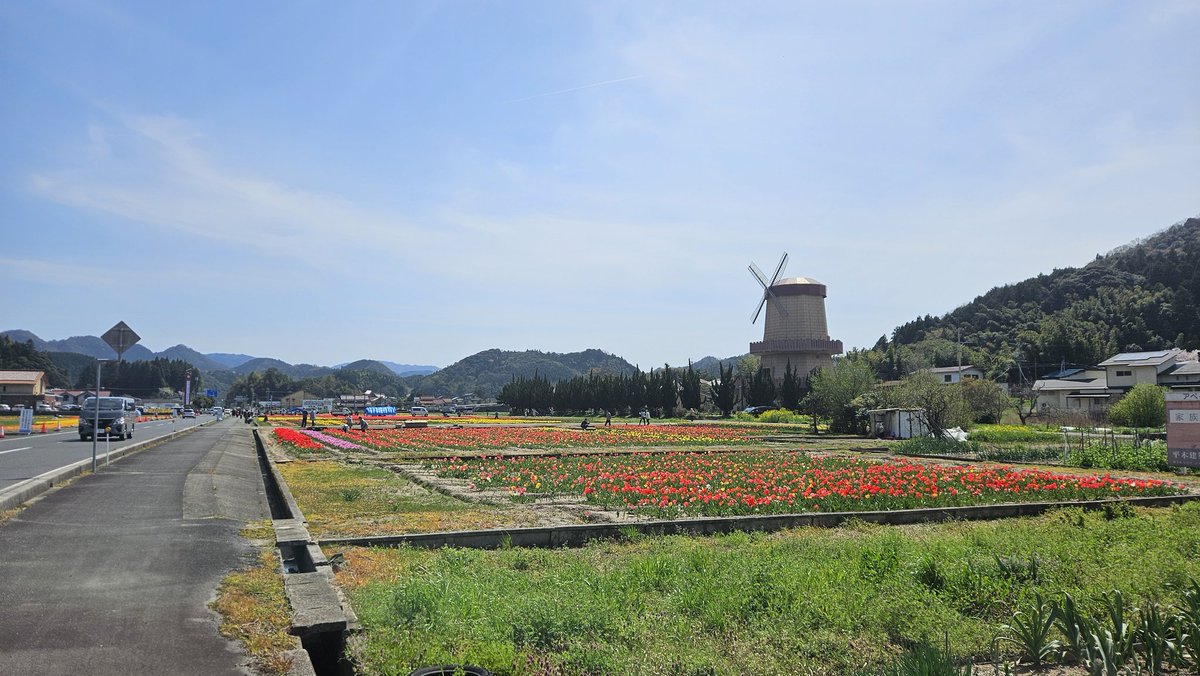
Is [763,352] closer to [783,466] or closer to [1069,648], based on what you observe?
[783,466]

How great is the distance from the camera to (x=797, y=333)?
10194cm

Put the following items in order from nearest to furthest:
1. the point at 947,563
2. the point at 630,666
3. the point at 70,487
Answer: the point at 630,666
the point at 947,563
the point at 70,487

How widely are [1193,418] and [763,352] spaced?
8271cm

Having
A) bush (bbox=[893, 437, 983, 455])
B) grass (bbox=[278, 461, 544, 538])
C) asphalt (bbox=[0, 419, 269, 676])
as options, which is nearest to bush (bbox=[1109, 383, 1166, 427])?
bush (bbox=[893, 437, 983, 455])

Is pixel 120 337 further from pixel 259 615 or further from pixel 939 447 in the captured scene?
pixel 939 447

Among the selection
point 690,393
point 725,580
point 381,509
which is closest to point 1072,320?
point 690,393

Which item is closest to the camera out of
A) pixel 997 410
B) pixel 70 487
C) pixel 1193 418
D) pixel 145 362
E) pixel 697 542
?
pixel 697 542

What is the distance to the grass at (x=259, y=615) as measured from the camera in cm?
522

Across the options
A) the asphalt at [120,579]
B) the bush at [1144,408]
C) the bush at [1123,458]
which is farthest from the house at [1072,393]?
the asphalt at [120,579]

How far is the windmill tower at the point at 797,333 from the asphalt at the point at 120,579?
92595mm

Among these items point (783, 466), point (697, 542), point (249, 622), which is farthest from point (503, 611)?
point (783, 466)

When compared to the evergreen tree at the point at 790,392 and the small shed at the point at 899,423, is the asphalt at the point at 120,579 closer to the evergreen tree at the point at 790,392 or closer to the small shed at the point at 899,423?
the small shed at the point at 899,423

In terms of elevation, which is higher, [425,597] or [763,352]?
[763,352]

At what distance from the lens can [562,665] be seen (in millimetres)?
5152
